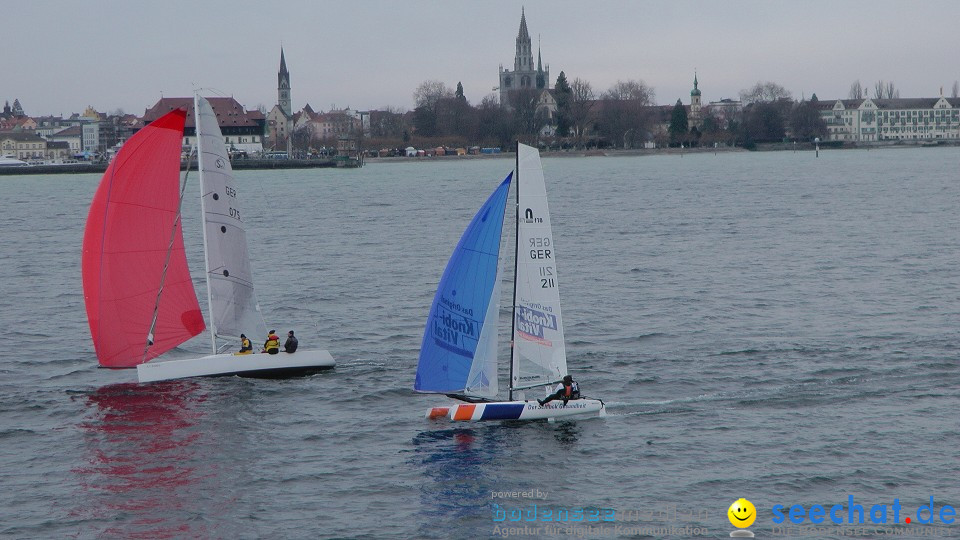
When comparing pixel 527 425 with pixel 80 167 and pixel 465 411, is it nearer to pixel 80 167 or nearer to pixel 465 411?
pixel 465 411

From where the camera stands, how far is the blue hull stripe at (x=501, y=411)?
24.5 meters

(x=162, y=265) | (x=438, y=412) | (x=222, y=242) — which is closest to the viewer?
(x=438, y=412)

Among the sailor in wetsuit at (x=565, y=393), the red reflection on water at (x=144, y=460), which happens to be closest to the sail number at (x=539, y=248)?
the sailor in wetsuit at (x=565, y=393)

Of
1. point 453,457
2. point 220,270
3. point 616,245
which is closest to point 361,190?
point 616,245

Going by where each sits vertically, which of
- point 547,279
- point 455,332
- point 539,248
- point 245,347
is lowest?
point 245,347

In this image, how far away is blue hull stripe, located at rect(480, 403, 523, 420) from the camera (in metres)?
24.5

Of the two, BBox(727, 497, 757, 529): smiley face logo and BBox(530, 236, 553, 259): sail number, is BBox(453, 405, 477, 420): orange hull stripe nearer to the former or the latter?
BBox(530, 236, 553, 259): sail number

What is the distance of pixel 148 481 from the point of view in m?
22.0

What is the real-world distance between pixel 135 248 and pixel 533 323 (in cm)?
1089

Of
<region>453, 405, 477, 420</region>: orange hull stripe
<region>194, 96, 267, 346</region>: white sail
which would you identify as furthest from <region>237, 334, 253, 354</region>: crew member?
<region>453, 405, 477, 420</region>: orange hull stripe

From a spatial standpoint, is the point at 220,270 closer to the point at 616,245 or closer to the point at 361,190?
the point at 616,245

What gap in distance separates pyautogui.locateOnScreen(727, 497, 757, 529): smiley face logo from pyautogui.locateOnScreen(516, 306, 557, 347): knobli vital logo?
6.29 meters

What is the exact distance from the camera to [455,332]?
24.9 m

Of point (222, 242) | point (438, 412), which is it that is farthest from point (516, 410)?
point (222, 242)
